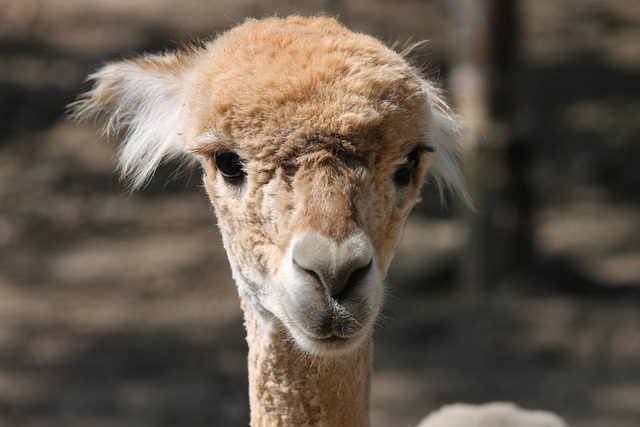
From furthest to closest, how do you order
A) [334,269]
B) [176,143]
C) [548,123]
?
[548,123], [176,143], [334,269]

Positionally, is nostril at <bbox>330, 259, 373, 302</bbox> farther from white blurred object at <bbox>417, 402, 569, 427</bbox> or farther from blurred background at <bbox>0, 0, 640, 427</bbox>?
blurred background at <bbox>0, 0, 640, 427</bbox>

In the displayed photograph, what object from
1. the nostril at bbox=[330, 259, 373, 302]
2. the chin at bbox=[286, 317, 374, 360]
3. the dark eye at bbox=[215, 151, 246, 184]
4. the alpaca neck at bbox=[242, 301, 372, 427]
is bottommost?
the alpaca neck at bbox=[242, 301, 372, 427]

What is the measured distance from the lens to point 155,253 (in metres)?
9.64

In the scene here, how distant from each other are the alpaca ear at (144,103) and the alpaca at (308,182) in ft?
0.44

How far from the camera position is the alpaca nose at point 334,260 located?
112 inches

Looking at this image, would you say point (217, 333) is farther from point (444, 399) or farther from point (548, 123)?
point (548, 123)

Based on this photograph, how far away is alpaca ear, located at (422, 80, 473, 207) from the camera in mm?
3842

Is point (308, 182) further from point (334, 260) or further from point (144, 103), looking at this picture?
point (144, 103)

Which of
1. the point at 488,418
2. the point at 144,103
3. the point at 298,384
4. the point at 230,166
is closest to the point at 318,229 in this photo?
the point at 230,166

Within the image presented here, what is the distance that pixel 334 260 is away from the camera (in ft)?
9.36

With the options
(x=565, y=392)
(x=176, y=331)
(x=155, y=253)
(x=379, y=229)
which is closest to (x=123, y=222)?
(x=155, y=253)

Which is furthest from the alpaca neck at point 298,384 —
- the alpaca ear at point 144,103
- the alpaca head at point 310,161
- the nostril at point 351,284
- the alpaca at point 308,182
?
the alpaca ear at point 144,103

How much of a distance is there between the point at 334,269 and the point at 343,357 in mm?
621

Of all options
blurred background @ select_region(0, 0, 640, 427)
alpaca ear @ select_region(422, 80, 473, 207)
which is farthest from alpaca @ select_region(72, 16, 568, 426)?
blurred background @ select_region(0, 0, 640, 427)
